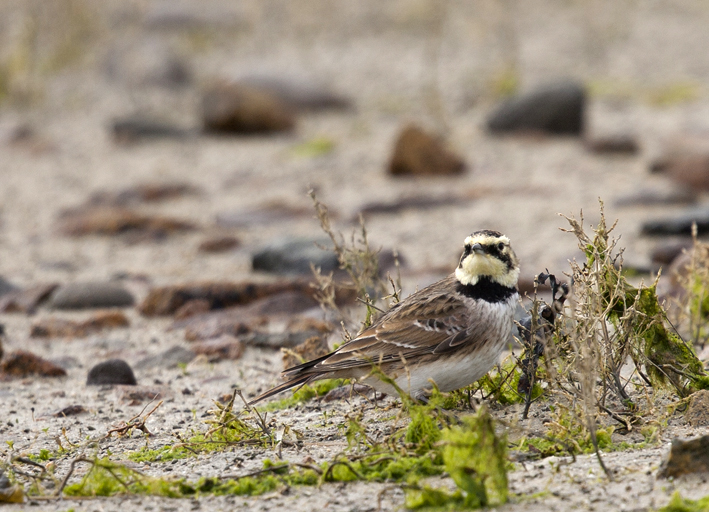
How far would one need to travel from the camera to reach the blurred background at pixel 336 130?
416 inches

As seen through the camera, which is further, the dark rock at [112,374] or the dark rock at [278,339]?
the dark rock at [278,339]

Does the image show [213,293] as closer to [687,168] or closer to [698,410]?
[698,410]

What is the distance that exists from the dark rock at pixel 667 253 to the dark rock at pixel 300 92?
8585 mm

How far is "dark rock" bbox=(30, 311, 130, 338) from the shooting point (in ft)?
26.2

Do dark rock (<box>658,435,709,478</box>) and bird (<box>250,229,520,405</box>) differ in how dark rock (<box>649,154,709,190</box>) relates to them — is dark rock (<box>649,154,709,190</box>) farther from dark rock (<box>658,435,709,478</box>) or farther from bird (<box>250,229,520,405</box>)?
dark rock (<box>658,435,709,478</box>)

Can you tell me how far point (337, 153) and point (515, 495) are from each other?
1050cm

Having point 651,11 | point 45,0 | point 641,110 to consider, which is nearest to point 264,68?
point 45,0

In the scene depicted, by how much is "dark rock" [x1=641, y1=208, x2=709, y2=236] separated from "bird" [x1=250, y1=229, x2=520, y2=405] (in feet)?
15.5

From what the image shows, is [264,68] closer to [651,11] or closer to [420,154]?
[420,154]

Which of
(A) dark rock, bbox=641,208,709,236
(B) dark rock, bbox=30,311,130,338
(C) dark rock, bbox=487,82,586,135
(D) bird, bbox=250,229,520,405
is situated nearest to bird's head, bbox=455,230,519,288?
(D) bird, bbox=250,229,520,405

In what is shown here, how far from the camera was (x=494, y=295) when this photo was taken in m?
5.16

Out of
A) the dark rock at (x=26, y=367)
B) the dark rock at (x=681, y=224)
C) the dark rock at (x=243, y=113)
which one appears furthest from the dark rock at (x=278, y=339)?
the dark rock at (x=243, y=113)

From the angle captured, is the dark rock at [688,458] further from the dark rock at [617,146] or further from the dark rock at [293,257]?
the dark rock at [617,146]

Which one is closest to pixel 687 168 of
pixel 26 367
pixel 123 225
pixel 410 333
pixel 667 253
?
pixel 667 253
